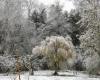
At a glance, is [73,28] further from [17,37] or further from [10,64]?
[10,64]

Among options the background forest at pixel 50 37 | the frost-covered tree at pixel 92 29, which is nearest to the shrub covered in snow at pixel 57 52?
the background forest at pixel 50 37

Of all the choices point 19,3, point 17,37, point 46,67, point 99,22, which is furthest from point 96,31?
point 19,3

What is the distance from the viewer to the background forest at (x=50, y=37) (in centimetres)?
1730

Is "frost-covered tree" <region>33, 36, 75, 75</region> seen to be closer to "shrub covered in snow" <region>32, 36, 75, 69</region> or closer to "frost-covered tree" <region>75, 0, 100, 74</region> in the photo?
"shrub covered in snow" <region>32, 36, 75, 69</region>

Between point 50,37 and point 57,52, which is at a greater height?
point 50,37

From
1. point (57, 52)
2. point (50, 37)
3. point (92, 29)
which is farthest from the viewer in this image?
point (50, 37)

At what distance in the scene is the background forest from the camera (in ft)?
56.7

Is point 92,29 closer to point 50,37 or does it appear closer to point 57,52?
point 57,52

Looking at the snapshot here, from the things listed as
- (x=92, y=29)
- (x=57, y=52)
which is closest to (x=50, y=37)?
(x=57, y=52)

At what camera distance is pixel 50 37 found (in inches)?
757

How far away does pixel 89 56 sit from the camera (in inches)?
712

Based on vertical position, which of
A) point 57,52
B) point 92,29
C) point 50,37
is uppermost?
point 92,29

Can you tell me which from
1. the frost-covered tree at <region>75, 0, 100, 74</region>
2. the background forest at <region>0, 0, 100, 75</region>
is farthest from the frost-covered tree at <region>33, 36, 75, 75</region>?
the frost-covered tree at <region>75, 0, 100, 74</region>

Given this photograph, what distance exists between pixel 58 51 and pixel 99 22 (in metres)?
3.57
